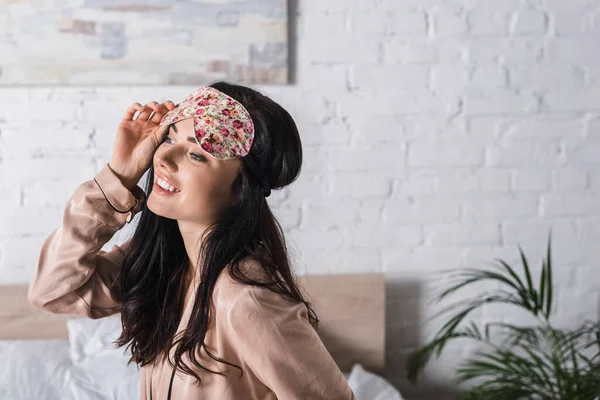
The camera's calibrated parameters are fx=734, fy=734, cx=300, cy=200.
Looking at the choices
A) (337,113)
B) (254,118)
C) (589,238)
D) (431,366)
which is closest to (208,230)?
(254,118)

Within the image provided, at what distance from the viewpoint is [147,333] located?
1139 mm

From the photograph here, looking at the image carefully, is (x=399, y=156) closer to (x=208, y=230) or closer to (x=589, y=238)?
(x=589, y=238)

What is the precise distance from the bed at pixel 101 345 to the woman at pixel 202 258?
2.65 feet

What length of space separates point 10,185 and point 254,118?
1574 millimetres

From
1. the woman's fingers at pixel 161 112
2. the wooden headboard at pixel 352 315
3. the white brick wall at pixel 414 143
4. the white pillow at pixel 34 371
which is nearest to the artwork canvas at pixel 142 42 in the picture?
the white brick wall at pixel 414 143

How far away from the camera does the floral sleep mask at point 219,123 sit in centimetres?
103

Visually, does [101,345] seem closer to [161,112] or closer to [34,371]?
[34,371]

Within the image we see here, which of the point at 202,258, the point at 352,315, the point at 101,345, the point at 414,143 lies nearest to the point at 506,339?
the point at 352,315

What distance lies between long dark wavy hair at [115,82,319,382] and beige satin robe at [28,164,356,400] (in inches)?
0.7

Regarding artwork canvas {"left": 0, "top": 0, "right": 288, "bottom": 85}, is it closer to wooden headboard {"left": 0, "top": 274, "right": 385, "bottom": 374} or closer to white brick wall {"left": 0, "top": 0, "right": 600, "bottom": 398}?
white brick wall {"left": 0, "top": 0, "right": 600, "bottom": 398}

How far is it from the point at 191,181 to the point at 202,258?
113 millimetres

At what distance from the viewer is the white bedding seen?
200 centimetres

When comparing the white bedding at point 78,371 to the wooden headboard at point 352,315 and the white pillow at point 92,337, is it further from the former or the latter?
the wooden headboard at point 352,315

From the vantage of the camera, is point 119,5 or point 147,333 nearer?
point 147,333
